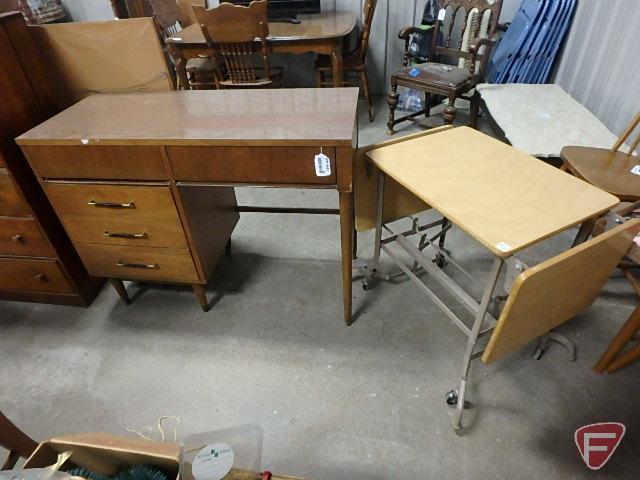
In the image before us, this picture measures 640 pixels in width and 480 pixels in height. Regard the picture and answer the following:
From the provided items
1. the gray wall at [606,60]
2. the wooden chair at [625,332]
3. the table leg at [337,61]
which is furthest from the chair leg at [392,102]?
the wooden chair at [625,332]

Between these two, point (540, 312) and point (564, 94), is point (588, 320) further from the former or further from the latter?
point (564, 94)

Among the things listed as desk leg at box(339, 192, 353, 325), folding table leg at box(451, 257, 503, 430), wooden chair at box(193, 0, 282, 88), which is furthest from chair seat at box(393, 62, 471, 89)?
folding table leg at box(451, 257, 503, 430)

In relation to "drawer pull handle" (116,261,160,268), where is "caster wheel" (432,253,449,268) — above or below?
below

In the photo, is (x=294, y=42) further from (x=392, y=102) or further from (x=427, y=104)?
(x=427, y=104)

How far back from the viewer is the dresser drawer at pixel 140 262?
153 centimetres

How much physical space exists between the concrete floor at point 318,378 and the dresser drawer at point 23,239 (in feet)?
1.10

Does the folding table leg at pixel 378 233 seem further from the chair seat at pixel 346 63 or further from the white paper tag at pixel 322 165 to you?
the chair seat at pixel 346 63

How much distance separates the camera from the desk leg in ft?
4.27

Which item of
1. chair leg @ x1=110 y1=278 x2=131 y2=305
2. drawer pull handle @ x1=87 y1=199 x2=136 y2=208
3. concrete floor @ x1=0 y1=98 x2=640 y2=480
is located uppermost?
drawer pull handle @ x1=87 y1=199 x2=136 y2=208

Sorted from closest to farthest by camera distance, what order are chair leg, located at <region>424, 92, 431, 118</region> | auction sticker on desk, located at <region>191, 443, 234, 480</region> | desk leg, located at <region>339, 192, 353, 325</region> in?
auction sticker on desk, located at <region>191, 443, 234, 480</region> → desk leg, located at <region>339, 192, 353, 325</region> → chair leg, located at <region>424, 92, 431, 118</region>

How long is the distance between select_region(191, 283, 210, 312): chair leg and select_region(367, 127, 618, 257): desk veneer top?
0.90m

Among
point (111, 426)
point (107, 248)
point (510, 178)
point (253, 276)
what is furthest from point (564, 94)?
point (111, 426)

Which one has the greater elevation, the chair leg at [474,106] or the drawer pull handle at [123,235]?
the drawer pull handle at [123,235]

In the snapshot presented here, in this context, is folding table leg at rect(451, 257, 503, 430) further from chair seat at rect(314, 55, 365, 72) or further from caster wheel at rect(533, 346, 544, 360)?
chair seat at rect(314, 55, 365, 72)
